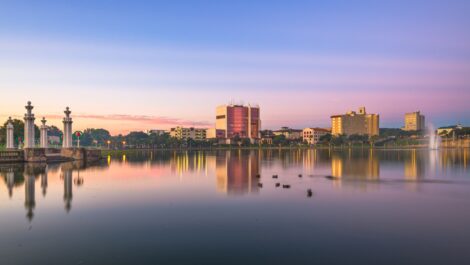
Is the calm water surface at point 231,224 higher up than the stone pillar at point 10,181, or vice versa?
the stone pillar at point 10,181

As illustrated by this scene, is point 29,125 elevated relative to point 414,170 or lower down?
elevated

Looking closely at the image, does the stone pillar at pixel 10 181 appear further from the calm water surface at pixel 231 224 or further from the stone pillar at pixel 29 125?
the stone pillar at pixel 29 125

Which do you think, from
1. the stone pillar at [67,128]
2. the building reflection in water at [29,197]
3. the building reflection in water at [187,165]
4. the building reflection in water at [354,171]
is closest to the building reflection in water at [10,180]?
the building reflection in water at [29,197]

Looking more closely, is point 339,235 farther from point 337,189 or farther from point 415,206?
point 337,189

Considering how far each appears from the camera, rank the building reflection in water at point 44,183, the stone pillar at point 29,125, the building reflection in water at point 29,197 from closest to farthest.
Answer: the building reflection in water at point 29,197, the building reflection in water at point 44,183, the stone pillar at point 29,125

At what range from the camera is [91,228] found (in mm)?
25828

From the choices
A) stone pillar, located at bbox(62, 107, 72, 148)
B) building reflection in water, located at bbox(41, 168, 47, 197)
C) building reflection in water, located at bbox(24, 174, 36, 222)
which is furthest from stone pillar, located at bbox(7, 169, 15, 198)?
stone pillar, located at bbox(62, 107, 72, 148)

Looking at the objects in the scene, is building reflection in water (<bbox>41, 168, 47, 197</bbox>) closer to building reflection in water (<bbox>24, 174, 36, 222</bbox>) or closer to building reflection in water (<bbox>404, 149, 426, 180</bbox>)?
building reflection in water (<bbox>24, 174, 36, 222</bbox>)

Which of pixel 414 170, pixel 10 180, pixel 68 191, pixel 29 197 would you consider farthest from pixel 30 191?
pixel 414 170

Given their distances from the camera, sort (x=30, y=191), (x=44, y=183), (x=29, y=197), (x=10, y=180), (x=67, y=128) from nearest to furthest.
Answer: (x=29, y=197)
(x=30, y=191)
(x=44, y=183)
(x=10, y=180)
(x=67, y=128)

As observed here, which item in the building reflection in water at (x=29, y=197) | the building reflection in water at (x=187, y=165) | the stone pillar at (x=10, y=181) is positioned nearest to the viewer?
the building reflection in water at (x=29, y=197)

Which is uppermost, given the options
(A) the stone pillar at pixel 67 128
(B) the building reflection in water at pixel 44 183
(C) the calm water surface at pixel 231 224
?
(A) the stone pillar at pixel 67 128

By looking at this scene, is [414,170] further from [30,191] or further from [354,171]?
[30,191]

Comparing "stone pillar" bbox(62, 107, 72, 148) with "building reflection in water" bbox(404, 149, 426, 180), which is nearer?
"building reflection in water" bbox(404, 149, 426, 180)
